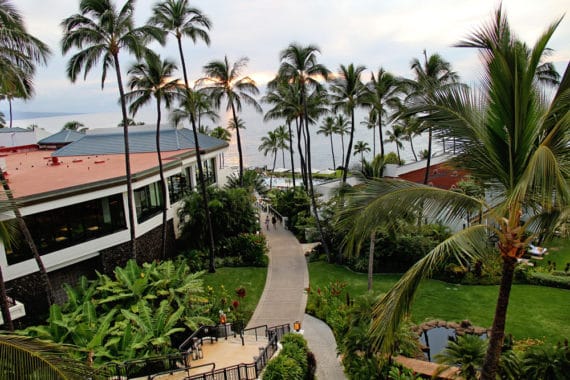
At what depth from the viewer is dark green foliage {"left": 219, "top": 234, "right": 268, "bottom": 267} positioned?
24434mm

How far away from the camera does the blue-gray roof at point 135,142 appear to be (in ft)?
97.0

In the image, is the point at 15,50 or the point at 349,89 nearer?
→ the point at 15,50

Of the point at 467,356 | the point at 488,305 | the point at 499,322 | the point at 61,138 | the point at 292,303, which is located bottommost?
the point at 292,303

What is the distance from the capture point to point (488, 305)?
1769 centimetres

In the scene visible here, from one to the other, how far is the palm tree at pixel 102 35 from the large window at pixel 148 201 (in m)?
5.77

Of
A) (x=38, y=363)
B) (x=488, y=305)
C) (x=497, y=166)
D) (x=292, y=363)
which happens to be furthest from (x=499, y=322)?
(x=488, y=305)

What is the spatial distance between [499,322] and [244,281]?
16568 mm

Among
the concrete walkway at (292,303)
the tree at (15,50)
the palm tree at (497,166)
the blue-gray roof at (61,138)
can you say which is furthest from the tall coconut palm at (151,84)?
the blue-gray roof at (61,138)

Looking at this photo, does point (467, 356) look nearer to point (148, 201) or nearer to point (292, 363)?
point (292, 363)

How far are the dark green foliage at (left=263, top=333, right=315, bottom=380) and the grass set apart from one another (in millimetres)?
3774

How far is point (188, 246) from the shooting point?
25078mm

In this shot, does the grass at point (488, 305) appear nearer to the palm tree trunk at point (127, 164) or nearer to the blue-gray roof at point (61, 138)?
the palm tree trunk at point (127, 164)

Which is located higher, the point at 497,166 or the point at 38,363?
the point at 497,166

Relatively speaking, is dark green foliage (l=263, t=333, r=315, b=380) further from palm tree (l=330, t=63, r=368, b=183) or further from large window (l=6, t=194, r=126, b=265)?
palm tree (l=330, t=63, r=368, b=183)
